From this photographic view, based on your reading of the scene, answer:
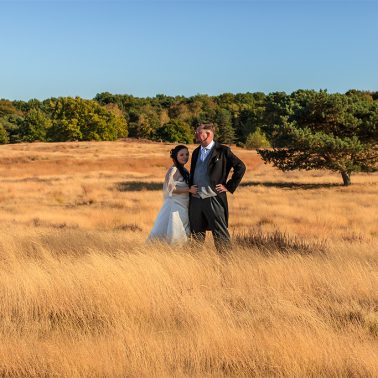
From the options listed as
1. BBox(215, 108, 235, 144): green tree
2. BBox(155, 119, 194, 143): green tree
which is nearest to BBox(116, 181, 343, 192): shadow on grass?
BBox(155, 119, 194, 143): green tree

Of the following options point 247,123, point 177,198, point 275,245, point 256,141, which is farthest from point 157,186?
point 247,123

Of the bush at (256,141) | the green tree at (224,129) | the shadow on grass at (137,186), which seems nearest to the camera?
the shadow on grass at (137,186)

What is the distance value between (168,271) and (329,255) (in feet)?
7.53

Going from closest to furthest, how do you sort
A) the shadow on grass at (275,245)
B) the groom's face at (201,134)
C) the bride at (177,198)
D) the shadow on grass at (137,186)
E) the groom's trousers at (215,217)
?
the groom's face at (201,134)
the groom's trousers at (215,217)
the bride at (177,198)
the shadow on grass at (275,245)
the shadow on grass at (137,186)

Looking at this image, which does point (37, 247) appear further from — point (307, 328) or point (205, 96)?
point (205, 96)

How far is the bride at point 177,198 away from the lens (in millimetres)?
6676

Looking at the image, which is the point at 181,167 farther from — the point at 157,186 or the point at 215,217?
the point at 157,186

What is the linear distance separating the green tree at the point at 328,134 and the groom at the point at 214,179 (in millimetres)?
20309

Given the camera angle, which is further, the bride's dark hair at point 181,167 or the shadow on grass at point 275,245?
the shadow on grass at point 275,245

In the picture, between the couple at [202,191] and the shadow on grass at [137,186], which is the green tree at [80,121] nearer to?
the shadow on grass at [137,186]

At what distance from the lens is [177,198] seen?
6758 mm

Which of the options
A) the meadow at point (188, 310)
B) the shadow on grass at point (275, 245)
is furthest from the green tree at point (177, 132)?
the shadow on grass at point (275, 245)

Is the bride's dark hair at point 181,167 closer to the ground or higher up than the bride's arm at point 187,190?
higher up

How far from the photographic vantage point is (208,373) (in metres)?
3.06
